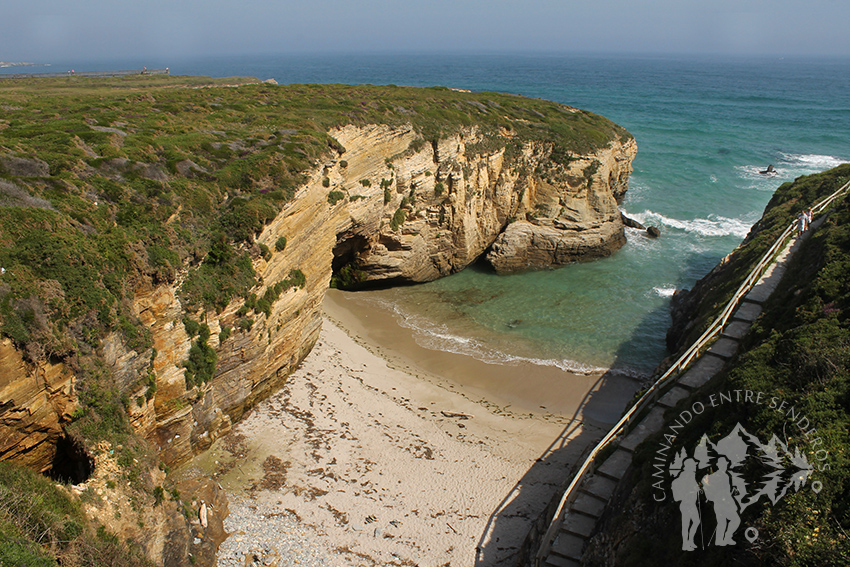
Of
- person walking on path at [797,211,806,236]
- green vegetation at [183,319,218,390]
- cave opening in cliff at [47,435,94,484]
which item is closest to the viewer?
cave opening in cliff at [47,435,94,484]

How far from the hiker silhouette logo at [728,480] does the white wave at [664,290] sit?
19644mm

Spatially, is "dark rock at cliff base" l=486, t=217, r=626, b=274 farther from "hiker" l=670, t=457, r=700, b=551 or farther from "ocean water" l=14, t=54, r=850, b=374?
"hiker" l=670, t=457, r=700, b=551

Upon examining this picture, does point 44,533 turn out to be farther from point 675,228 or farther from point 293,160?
point 675,228

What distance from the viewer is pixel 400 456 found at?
51.8 feet

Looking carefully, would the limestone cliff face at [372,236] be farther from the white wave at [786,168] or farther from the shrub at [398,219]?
the white wave at [786,168]

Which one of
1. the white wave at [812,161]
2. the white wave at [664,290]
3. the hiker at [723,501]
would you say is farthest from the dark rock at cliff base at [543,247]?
the white wave at [812,161]

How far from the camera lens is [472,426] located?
17.6 metres

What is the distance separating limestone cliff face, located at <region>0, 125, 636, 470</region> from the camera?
38.2ft

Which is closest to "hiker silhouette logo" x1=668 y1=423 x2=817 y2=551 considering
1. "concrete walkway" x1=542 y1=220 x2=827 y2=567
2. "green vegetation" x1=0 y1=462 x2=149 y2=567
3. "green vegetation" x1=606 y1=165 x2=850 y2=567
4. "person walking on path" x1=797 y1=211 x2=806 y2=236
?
"green vegetation" x1=606 y1=165 x2=850 y2=567

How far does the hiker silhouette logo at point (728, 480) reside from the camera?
798 centimetres

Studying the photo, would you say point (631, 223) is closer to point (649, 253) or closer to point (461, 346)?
point (649, 253)

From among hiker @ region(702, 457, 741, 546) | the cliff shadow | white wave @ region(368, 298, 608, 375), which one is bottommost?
the cliff shadow

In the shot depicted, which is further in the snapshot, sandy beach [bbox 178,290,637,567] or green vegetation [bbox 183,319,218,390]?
green vegetation [bbox 183,319,218,390]

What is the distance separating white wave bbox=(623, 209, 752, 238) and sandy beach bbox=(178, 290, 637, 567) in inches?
872
